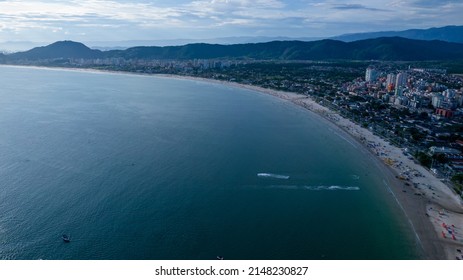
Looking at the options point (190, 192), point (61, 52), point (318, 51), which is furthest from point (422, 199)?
point (61, 52)

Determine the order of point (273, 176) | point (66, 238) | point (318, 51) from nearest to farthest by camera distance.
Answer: point (66, 238) < point (273, 176) < point (318, 51)

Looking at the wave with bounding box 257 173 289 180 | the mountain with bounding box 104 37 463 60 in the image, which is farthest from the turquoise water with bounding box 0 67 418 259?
the mountain with bounding box 104 37 463 60

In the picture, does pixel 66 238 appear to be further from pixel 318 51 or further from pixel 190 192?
pixel 318 51

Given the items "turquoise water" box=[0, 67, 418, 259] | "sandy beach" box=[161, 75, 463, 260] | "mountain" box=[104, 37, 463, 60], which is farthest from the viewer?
"mountain" box=[104, 37, 463, 60]

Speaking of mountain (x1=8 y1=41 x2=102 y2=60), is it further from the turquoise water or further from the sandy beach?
the sandy beach

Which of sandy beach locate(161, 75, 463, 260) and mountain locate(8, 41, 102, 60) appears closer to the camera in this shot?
sandy beach locate(161, 75, 463, 260)

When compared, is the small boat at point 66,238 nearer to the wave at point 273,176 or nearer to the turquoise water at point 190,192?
the turquoise water at point 190,192

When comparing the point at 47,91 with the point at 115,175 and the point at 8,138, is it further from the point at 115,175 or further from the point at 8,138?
the point at 115,175

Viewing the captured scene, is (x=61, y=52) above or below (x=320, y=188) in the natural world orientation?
above
